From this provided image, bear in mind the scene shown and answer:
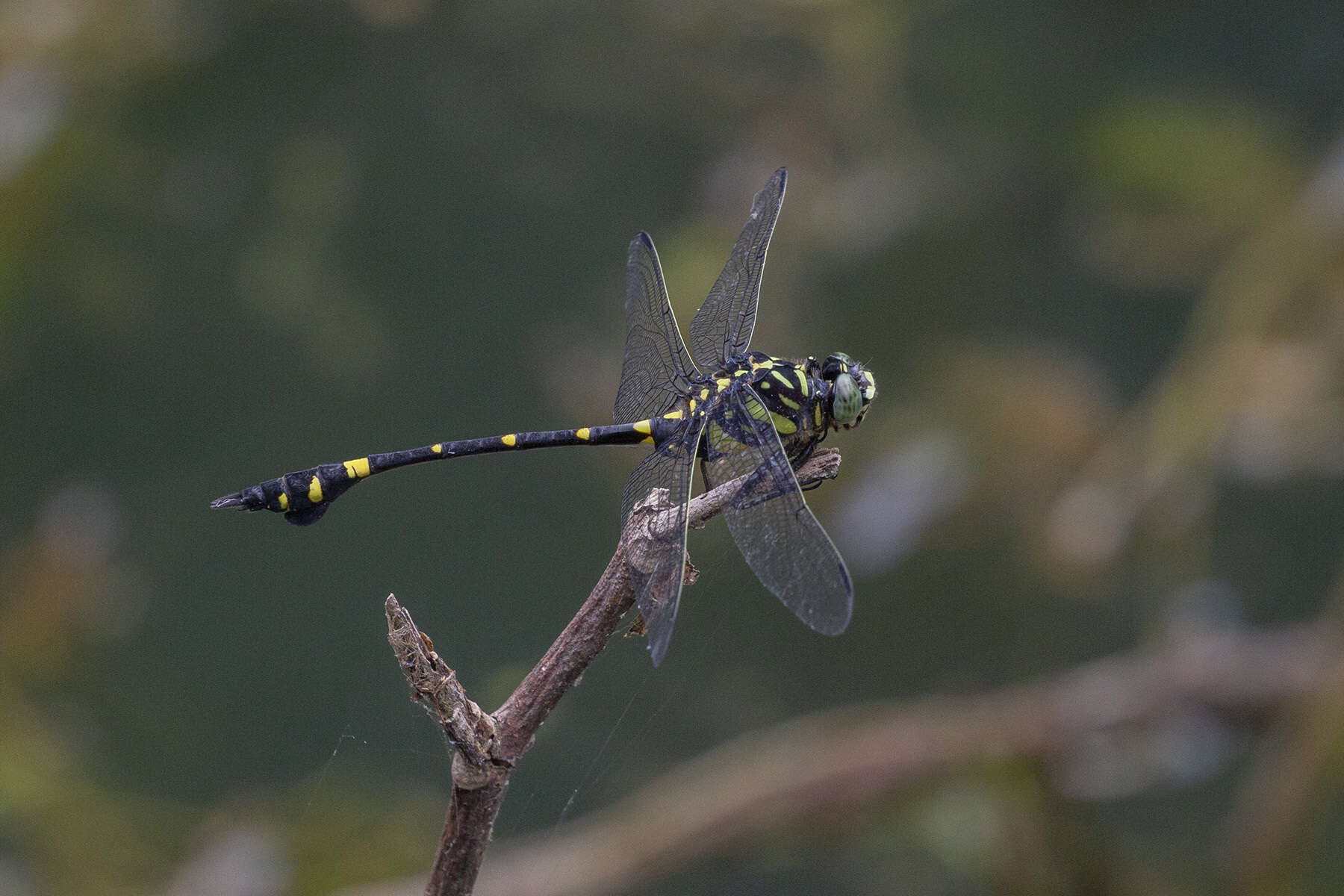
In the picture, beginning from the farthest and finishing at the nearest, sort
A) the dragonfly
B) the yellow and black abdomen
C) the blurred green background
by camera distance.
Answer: the blurred green background → the yellow and black abdomen → the dragonfly

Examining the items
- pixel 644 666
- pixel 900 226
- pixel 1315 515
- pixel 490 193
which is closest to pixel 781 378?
pixel 644 666

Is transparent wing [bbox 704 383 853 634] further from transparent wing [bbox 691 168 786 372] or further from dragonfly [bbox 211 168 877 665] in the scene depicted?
transparent wing [bbox 691 168 786 372]

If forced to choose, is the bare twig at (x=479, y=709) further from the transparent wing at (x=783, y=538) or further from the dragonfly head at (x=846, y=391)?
the dragonfly head at (x=846, y=391)

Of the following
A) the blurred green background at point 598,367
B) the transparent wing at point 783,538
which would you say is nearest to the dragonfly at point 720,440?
the transparent wing at point 783,538

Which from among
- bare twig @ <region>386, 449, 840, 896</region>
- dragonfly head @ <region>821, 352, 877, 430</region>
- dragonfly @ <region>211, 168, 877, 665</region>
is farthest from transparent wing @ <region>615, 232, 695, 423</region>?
bare twig @ <region>386, 449, 840, 896</region>

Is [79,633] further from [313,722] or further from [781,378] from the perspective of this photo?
[781,378]

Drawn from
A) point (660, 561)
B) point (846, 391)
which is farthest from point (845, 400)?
point (660, 561)
